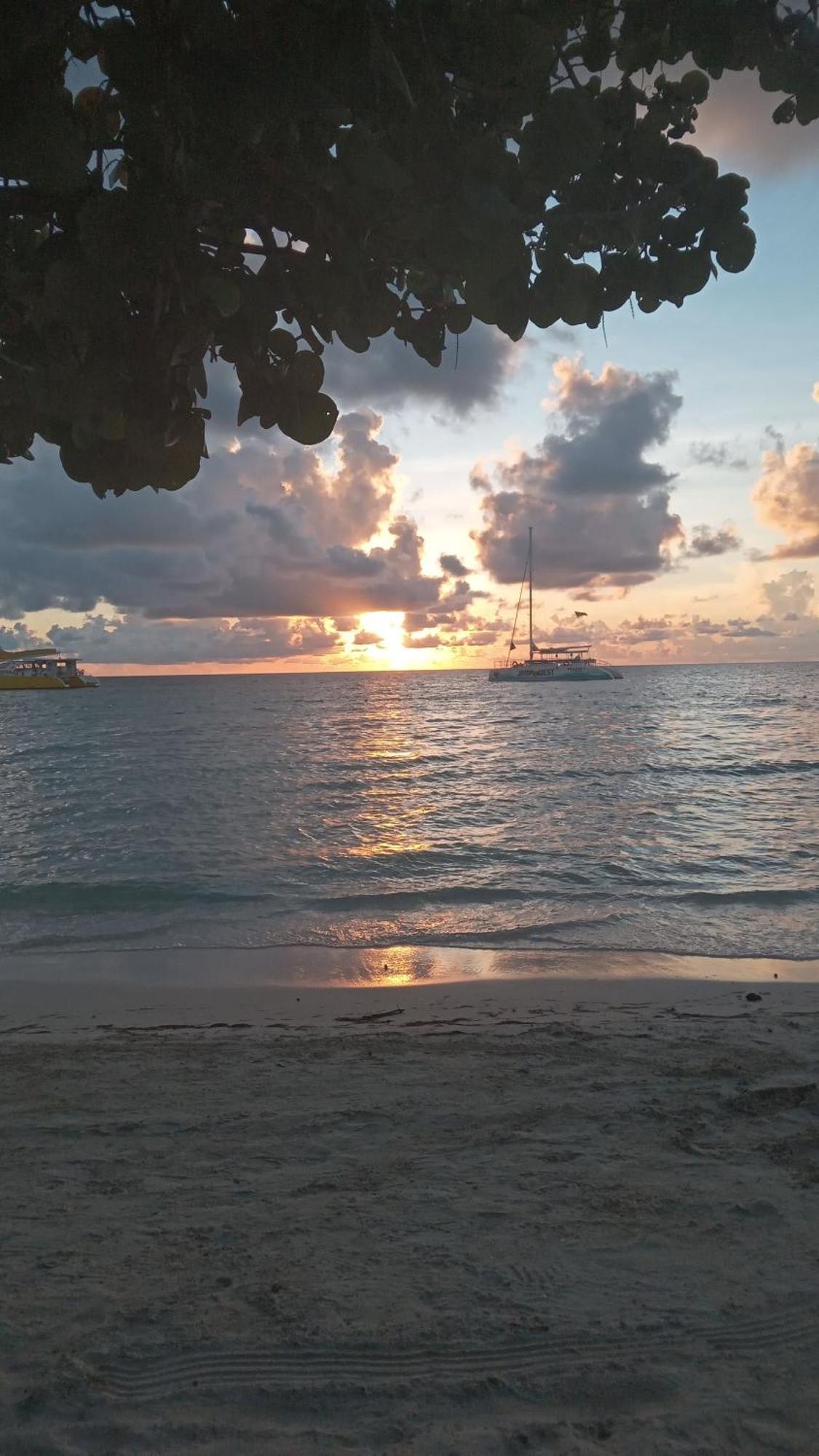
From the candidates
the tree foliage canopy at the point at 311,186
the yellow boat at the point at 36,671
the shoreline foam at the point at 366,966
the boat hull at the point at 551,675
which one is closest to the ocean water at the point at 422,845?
the shoreline foam at the point at 366,966

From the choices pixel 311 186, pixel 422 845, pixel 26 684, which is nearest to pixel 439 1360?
pixel 311 186

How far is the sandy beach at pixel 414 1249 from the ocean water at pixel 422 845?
4592mm

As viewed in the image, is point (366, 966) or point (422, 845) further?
point (422, 845)

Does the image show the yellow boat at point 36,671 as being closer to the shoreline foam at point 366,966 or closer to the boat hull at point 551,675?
the boat hull at point 551,675

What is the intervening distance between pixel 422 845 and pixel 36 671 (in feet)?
378

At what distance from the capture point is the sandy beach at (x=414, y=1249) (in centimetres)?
221

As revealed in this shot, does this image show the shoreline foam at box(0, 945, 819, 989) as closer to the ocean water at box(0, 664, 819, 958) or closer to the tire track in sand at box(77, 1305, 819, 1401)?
the ocean water at box(0, 664, 819, 958)

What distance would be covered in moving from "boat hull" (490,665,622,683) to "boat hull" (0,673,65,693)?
201ft

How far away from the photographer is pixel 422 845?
48.3 ft

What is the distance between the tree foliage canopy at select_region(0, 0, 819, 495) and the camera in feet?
7.00

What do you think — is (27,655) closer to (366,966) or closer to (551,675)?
(551,675)

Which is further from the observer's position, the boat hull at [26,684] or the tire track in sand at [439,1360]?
the boat hull at [26,684]

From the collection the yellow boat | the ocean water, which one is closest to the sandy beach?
the ocean water

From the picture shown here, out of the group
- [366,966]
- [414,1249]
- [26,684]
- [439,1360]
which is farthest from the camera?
[26,684]
